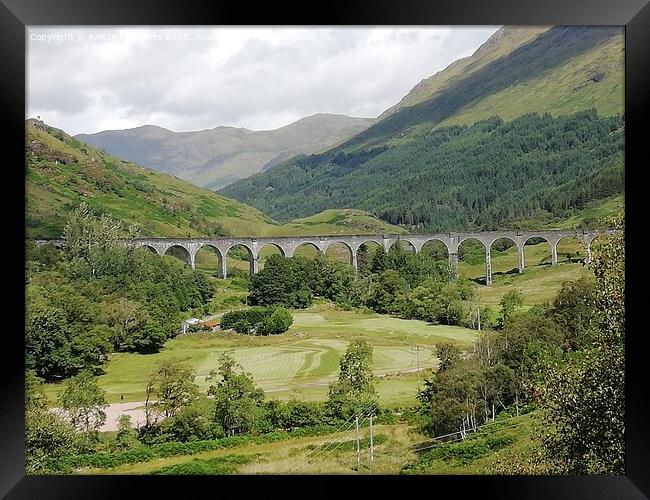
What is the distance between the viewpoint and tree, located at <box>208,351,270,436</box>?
5148mm

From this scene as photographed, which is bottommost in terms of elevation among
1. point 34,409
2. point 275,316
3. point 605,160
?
point 34,409

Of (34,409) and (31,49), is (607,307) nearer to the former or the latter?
(34,409)

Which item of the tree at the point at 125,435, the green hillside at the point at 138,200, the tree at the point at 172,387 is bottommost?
the tree at the point at 125,435

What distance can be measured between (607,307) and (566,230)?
126cm

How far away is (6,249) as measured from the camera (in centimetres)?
393

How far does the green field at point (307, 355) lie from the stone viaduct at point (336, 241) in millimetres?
598

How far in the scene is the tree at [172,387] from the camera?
513 centimetres

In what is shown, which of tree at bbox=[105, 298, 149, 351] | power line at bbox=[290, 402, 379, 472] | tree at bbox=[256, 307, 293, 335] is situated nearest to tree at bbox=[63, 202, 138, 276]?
tree at bbox=[105, 298, 149, 351]

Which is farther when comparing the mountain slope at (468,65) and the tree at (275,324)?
the tree at (275,324)

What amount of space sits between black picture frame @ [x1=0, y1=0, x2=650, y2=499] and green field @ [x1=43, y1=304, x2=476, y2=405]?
46.3 inches

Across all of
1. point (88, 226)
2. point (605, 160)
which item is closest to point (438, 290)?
point (605, 160)
